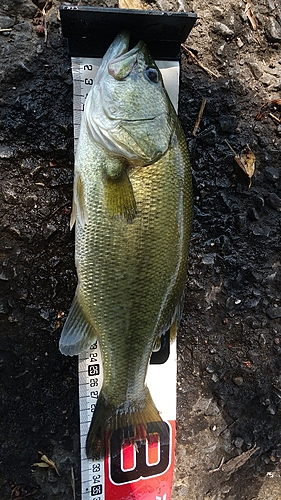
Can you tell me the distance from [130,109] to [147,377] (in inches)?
44.1

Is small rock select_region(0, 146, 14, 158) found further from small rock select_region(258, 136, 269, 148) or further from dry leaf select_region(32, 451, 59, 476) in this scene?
dry leaf select_region(32, 451, 59, 476)

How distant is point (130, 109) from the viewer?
4.68 ft

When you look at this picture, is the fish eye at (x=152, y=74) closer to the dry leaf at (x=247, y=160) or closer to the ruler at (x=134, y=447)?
the ruler at (x=134, y=447)

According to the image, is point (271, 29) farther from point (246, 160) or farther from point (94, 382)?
point (94, 382)

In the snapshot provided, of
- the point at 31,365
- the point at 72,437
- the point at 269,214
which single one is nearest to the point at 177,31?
the point at 269,214

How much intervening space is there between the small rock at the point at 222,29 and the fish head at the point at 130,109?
561mm

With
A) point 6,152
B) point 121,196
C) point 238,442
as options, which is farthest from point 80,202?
point 238,442

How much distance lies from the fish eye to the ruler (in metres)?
0.27

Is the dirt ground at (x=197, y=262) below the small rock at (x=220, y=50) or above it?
below

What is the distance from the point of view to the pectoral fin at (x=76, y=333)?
1568 millimetres

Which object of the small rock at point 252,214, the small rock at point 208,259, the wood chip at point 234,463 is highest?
the small rock at point 252,214

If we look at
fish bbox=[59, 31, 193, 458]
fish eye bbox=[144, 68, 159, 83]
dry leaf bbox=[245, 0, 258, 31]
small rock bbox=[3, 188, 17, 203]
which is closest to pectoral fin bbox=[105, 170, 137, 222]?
fish bbox=[59, 31, 193, 458]

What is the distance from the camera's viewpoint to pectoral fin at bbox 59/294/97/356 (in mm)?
1568

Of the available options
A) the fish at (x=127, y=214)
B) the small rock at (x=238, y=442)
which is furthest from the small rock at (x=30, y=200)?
the small rock at (x=238, y=442)
